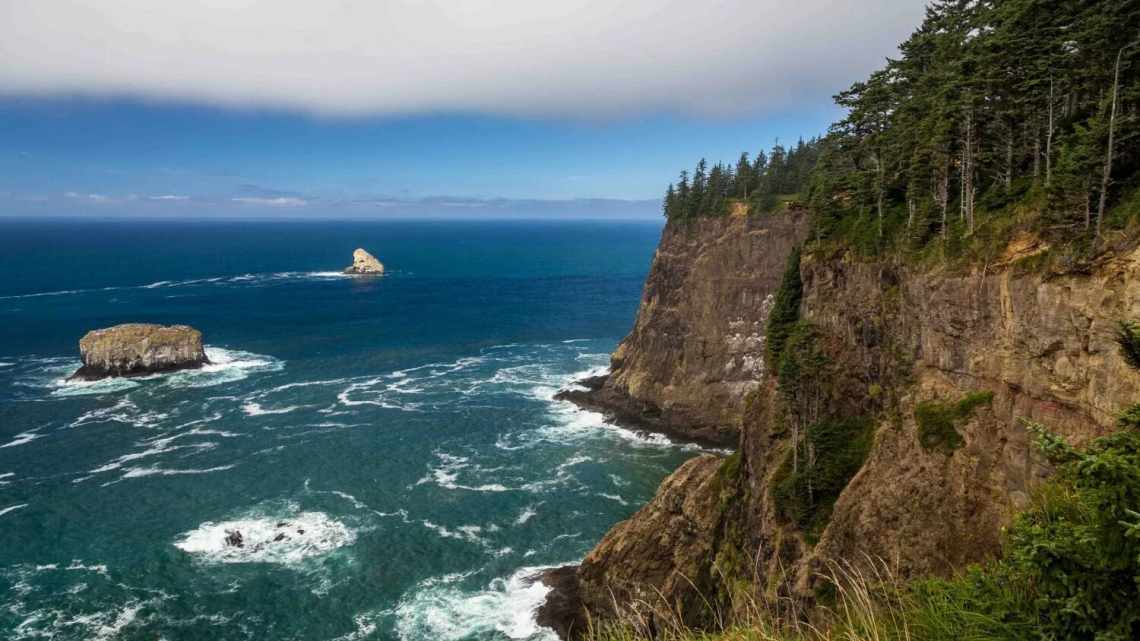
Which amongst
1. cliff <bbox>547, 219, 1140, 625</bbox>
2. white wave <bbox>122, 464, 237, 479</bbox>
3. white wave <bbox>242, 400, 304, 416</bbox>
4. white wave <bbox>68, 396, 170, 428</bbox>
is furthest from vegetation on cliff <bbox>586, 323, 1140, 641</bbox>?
white wave <bbox>68, 396, 170, 428</bbox>

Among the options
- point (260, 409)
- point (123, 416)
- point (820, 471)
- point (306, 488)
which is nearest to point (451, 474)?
point (306, 488)

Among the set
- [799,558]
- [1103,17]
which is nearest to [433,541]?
[799,558]

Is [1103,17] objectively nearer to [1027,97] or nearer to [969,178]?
[1027,97]

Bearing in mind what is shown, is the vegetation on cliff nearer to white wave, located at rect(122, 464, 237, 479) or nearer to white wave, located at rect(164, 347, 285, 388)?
white wave, located at rect(122, 464, 237, 479)

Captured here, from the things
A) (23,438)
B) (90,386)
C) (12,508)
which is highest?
(90,386)

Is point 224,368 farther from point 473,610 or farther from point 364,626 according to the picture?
point 473,610

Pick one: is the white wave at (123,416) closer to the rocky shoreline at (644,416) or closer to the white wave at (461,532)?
the white wave at (461,532)
